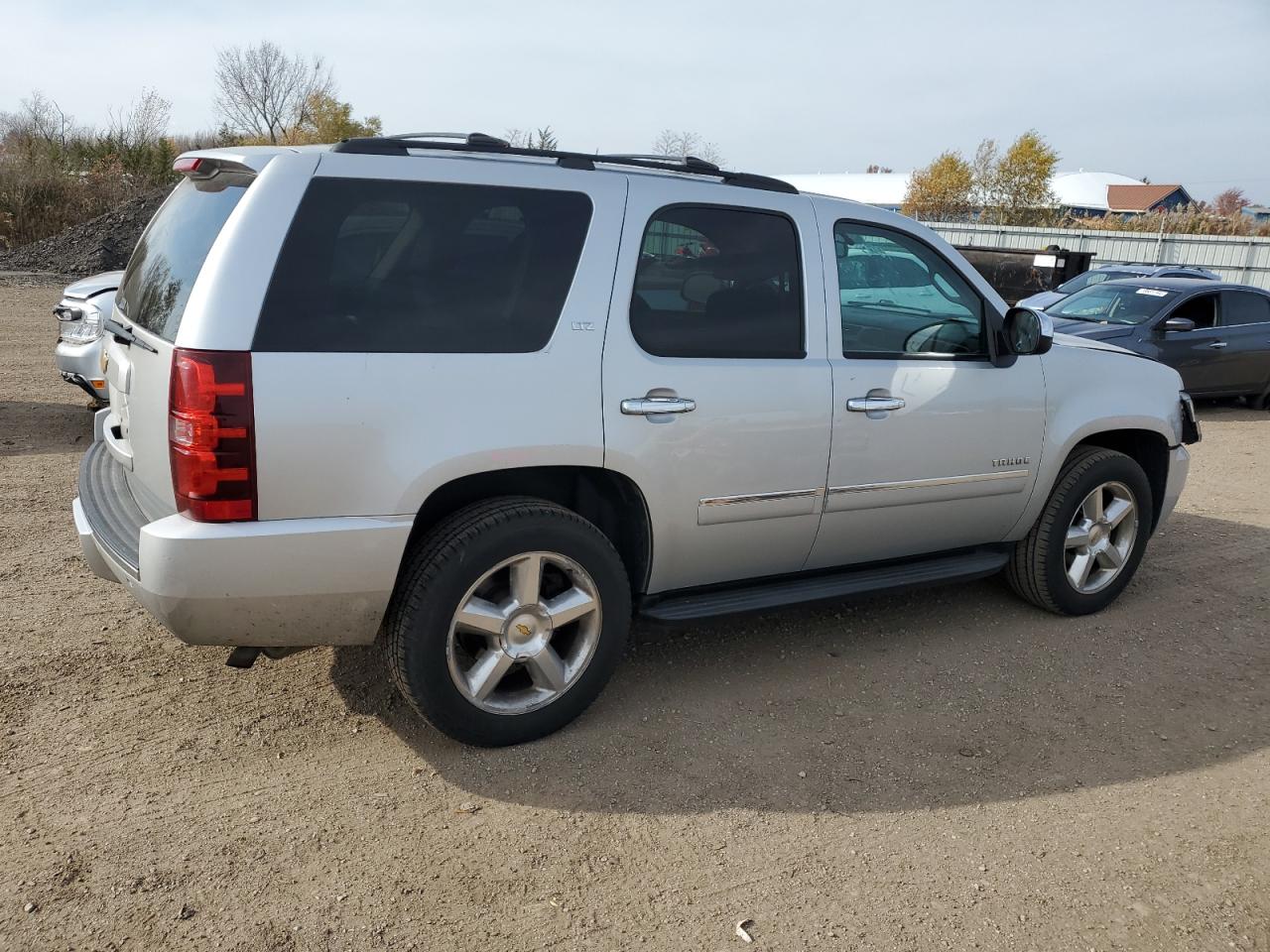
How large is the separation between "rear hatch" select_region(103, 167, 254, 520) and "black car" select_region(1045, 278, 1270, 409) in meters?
9.90

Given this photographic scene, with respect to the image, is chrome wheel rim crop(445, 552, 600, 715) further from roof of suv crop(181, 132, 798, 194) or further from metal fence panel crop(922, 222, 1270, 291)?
metal fence panel crop(922, 222, 1270, 291)

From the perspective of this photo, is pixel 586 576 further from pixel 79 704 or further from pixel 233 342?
pixel 79 704

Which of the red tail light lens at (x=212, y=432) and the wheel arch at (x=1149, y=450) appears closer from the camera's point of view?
the red tail light lens at (x=212, y=432)

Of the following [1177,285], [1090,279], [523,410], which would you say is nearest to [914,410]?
[523,410]

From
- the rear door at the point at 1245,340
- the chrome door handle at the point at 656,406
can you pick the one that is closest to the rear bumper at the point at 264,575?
the chrome door handle at the point at 656,406

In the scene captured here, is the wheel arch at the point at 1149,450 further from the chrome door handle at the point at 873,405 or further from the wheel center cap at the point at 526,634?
the wheel center cap at the point at 526,634

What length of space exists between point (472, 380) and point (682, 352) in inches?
32.4

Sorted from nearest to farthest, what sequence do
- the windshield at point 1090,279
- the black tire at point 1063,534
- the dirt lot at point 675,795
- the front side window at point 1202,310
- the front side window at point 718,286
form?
the dirt lot at point 675,795 < the front side window at point 718,286 < the black tire at point 1063,534 < the front side window at point 1202,310 < the windshield at point 1090,279

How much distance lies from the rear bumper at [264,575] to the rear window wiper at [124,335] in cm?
56

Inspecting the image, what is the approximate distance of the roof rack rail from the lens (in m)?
3.27

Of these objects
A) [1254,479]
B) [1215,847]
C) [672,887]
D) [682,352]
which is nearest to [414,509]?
[682,352]

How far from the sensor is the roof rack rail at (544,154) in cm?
327

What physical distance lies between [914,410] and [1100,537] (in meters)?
1.57

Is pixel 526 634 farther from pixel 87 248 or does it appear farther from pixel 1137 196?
pixel 1137 196
